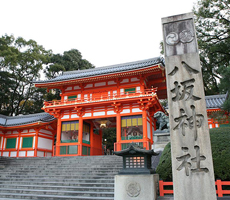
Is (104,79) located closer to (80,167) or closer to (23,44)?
(80,167)

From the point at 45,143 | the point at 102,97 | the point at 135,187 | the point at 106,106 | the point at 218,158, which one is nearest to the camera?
the point at 135,187

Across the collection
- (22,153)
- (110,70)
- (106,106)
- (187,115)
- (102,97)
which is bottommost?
(22,153)

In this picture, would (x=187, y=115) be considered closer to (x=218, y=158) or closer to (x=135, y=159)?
(x=135, y=159)

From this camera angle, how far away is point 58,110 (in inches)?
675

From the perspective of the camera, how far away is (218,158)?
6.68 metres

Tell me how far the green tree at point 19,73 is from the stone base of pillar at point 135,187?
2620cm

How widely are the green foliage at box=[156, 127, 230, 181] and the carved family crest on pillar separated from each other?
11.2 feet

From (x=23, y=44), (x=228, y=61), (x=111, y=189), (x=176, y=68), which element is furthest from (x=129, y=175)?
(x=23, y=44)

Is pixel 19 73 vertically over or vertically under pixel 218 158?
over

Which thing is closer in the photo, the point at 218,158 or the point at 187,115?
the point at 187,115

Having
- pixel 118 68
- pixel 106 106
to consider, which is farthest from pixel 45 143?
pixel 118 68

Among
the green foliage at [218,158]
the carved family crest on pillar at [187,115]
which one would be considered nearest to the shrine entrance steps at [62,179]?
the green foliage at [218,158]

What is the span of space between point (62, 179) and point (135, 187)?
180 inches

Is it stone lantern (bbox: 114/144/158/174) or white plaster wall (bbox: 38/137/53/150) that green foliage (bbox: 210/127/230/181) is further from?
white plaster wall (bbox: 38/137/53/150)
